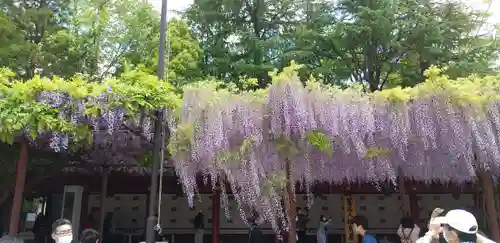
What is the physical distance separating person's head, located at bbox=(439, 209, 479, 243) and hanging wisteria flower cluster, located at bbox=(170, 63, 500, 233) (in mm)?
3579

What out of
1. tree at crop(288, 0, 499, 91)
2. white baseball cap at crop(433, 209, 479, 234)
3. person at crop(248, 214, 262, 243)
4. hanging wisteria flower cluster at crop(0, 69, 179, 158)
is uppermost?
tree at crop(288, 0, 499, 91)

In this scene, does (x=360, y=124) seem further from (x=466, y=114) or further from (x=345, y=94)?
(x=466, y=114)

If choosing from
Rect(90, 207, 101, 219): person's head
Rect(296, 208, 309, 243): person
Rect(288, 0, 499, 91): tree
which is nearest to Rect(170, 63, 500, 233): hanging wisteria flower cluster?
Rect(296, 208, 309, 243): person

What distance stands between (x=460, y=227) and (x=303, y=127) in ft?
12.1

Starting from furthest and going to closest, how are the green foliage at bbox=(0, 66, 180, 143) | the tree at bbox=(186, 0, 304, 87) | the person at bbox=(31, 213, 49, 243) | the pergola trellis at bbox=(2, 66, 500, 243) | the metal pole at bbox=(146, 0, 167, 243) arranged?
the tree at bbox=(186, 0, 304, 87) < the person at bbox=(31, 213, 49, 243) < the pergola trellis at bbox=(2, 66, 500, 243) < the green foliage at bbox=(0, 66, 180, 143) < the metal pole at bbox=(146, 0, 167, 243)

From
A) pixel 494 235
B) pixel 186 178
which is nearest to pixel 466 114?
pixel 494 235

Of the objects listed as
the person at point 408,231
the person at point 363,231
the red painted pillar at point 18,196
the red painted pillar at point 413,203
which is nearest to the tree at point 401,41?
the red painted pillar at point 413,203

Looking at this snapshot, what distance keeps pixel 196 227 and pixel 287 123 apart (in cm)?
649

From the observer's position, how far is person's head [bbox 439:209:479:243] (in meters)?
2.77

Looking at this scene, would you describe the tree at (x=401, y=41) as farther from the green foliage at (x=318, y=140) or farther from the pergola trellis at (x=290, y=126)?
the green foliage at (x=318, y=140)

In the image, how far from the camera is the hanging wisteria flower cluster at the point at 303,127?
6.46 meters

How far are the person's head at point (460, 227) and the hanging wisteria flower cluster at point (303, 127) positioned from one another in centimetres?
358

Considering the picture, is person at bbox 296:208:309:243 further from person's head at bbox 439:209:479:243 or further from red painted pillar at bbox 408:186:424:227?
person's head at bbox 439:209:479:243

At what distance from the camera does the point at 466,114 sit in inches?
265
